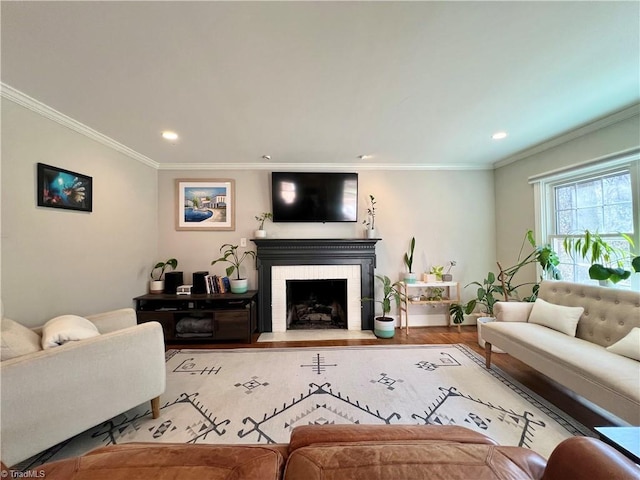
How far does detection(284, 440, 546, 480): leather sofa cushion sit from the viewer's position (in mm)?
505

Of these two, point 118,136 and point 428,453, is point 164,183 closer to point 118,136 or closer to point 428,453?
point 118,136

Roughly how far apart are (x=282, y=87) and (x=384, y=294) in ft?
9.20

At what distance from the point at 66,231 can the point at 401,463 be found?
3.01 m

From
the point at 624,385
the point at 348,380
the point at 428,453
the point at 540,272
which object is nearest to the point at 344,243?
the point at 348,380

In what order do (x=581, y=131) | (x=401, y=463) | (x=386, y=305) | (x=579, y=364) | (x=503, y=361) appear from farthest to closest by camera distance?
(x=386, y=305) → (x=503, y=361) → (x=581, y=131) → (x=579, y=364) → (x=401, y=463)

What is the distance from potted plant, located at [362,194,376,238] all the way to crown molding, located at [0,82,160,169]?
10.0 ft

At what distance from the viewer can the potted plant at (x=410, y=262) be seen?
3.50m

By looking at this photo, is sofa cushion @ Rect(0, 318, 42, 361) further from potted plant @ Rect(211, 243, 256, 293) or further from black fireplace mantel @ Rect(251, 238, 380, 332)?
black fireplace mantel @ Rect(251, 238, 380, 332)

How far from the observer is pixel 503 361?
2.60m

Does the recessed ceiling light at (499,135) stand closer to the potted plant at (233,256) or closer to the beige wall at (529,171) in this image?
the beige wall at (529,171)

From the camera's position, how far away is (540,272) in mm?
3094

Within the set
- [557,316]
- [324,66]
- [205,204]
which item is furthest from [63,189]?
[557,316]

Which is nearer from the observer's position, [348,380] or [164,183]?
[348,380]

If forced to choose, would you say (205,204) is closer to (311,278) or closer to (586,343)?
(311,278)
